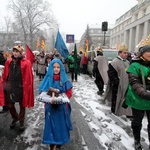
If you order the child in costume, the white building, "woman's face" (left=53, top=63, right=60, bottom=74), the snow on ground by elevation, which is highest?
the white building

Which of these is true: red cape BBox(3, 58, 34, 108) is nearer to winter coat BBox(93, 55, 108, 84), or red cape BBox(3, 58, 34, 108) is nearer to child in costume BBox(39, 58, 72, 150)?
child in costume BBox(39, 58, 72, 150)

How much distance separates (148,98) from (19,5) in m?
43.4

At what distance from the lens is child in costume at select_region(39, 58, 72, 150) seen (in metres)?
3.22

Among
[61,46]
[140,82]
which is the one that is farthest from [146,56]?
[61,46]

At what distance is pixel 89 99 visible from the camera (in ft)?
23.7

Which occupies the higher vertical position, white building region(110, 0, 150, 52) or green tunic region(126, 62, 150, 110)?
white building region(110, 0, 150, 52)

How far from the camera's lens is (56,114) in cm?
322

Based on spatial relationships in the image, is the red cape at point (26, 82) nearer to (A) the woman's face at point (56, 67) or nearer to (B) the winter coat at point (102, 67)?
Result: (A) the woman's face at point (56, 67)

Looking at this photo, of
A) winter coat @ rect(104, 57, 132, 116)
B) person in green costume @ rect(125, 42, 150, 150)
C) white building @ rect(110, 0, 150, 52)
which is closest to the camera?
person in green costume @ rect(125, 42, 150, 150)

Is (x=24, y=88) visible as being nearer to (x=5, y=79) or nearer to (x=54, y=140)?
(x=5, y=79)

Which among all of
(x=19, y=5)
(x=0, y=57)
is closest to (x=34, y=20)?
(x=19, y=5)

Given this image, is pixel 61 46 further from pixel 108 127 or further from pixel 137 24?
pixel 137 24

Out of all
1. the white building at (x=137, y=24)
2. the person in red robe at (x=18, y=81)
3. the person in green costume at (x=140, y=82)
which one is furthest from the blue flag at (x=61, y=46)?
the white building at (x=137, y=24)

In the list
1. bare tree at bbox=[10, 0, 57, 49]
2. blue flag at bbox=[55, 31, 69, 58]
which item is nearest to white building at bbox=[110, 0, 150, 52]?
bare tree at bbox=[10, 0, 57, 49]
